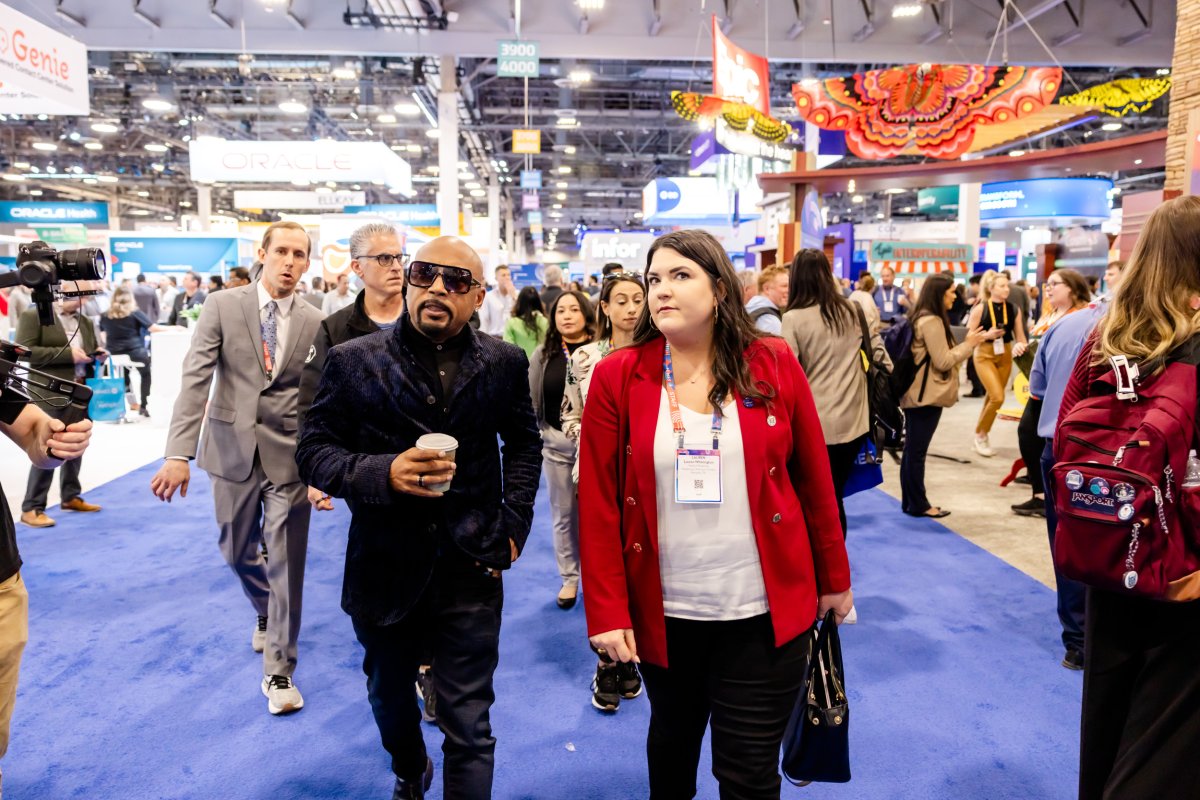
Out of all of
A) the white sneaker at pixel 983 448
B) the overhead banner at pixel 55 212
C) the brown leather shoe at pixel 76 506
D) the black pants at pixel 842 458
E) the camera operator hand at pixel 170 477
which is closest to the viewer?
the camera operator hand at pixel 170 477

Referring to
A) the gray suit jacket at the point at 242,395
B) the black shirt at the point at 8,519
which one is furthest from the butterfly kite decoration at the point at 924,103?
the black shirt at the point at 8,519

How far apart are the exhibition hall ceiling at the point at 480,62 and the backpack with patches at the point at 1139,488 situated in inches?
397

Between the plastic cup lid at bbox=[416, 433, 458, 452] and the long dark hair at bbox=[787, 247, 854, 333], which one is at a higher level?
the long dark hair at bbox=[787, 247, 854, 333]

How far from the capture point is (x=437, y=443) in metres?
1.56

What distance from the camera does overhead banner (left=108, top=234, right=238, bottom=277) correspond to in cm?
1706

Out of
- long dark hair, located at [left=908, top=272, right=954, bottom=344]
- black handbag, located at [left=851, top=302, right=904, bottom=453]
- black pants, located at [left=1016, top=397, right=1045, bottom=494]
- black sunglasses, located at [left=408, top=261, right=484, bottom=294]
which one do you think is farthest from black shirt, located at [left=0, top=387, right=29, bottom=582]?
black pants, located at [left=1016, top=397, right=1045, bottom=494]

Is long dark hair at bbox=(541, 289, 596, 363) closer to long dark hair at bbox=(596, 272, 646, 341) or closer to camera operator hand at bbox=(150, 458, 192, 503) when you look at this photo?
long dark hair at bbox=(596, 272, 646, 341)

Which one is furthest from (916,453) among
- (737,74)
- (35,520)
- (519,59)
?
(519,59)

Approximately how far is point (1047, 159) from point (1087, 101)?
52.0 inches

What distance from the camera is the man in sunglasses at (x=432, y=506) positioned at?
1857 millimetres

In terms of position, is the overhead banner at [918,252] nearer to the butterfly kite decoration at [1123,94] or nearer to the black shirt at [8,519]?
the butterfly kite decoration at [1123,94]

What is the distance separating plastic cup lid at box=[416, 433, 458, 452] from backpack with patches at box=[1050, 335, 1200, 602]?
3.99 ft

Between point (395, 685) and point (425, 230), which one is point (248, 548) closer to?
point (395, 685)

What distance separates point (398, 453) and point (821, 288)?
2221 mm
